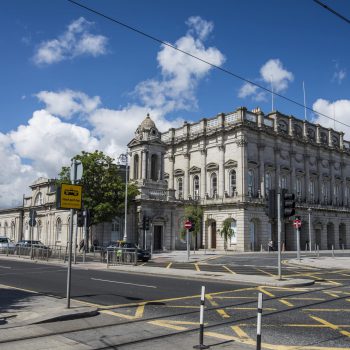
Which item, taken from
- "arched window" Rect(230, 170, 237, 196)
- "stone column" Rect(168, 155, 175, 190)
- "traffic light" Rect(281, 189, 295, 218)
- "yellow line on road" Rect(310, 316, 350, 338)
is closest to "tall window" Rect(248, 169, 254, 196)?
"arched window" Rect(230, 170, 237, 196)

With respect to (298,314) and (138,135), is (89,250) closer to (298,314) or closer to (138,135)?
(138,135)

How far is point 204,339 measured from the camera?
8.04 meters

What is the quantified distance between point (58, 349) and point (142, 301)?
17.8ft

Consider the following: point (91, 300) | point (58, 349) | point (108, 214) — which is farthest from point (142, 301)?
point (108, 214)

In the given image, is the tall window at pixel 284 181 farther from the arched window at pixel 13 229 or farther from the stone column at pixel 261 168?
the arched window at pixel 13 229

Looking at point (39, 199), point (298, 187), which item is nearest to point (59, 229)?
point (39, 199)

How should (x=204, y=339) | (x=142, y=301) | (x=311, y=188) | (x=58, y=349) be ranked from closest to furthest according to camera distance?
(x=58, y=349)
(x=204, y=339)
(x=142, y=301)
(x=311, y=188)

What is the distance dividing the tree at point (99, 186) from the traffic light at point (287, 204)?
2818 centimetres

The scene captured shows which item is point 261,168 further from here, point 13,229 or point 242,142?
point 13,229

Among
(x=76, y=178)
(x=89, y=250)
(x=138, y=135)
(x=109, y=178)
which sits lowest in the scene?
(x=89, y=250)

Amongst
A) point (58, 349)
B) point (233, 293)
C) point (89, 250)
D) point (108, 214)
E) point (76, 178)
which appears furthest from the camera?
point (89, 250)

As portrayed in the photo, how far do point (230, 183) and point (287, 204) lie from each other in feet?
130

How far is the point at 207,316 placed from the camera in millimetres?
10367

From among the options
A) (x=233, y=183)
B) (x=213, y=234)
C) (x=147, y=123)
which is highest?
(x=147, y=123)
